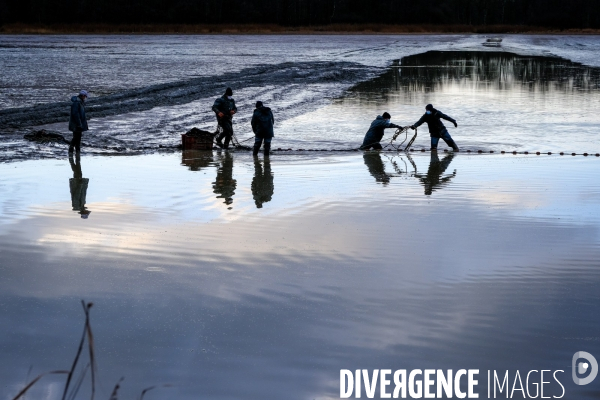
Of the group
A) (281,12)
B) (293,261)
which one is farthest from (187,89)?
(281,12)

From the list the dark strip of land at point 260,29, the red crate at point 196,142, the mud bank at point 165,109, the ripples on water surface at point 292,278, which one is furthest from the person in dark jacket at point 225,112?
the dark strip of land at point 260,29

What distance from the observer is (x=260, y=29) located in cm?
10381

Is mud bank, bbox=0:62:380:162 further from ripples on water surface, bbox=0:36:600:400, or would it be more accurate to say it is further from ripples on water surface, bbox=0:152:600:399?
ripples on water surface, bbox=0:152:600:399

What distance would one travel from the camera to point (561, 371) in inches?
240

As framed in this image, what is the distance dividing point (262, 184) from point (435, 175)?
10.3 ft

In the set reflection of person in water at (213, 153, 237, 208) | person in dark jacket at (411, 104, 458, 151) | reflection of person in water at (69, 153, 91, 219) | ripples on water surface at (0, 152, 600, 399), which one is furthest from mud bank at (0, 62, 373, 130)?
person in dark jacket at (411, 104, 458, 151)

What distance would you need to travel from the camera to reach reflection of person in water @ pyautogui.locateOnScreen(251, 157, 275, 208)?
12128mm

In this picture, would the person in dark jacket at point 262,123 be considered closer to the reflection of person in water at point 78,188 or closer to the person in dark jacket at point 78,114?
the person in dark jacket at point 78,114

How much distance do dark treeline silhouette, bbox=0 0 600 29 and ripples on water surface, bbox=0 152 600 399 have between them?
100 meters

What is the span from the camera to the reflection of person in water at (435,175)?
1312 centimetres

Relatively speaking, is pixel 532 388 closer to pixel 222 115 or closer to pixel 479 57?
pixel 222 115

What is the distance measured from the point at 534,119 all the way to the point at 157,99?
12379 millimetres

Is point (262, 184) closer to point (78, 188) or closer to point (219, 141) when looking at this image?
point (78, 188)

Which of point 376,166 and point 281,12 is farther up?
point 281,12
